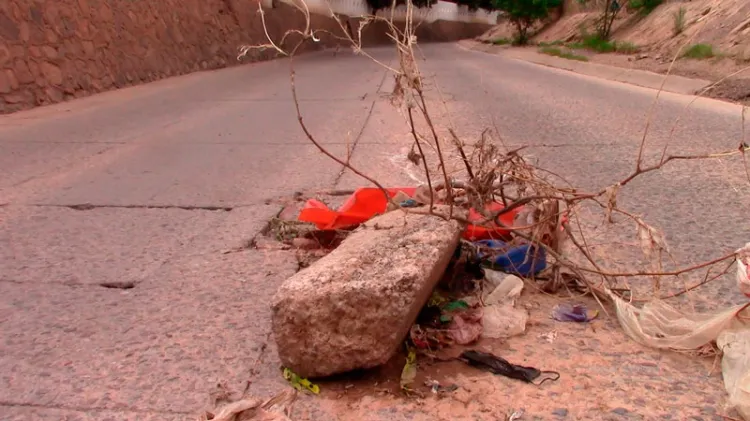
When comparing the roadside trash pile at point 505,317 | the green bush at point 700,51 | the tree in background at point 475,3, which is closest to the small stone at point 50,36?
the roadside trash pile at point 505,317

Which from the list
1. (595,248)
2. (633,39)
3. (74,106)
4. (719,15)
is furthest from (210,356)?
(633,39)

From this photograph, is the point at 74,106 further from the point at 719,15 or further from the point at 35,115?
the point at 719,15

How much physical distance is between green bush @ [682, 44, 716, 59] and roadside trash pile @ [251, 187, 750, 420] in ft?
35.5

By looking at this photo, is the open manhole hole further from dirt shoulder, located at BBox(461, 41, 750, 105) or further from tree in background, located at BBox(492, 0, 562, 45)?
tree in background, located at BBox(492, 0, 562, 45)

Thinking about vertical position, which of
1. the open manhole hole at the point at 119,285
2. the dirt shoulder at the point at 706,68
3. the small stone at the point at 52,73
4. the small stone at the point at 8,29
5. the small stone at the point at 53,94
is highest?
the small stone at the point at 8,29

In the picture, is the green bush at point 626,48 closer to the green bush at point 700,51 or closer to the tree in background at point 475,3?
the green bush at point 700,51

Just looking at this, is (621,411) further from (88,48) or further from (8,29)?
(88,48)

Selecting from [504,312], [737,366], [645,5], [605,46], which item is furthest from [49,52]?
[645,5]

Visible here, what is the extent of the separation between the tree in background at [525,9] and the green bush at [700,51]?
16244 millimetres

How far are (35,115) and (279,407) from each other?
7478 mm

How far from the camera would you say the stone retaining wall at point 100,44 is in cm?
922

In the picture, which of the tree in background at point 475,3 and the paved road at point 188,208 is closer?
the paved road at point 188,208

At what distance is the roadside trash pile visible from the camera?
2.28 meters

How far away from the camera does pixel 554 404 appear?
213cm
